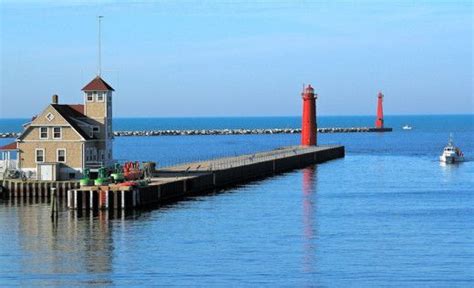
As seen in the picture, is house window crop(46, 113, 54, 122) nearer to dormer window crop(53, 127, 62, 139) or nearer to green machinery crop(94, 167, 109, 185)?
dormer window crop(53, 127, 62, 139)

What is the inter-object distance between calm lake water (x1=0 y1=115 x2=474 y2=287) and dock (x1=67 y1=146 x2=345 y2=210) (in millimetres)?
1495

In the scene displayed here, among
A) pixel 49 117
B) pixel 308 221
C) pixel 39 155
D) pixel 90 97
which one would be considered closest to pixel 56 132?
pixel 49 117

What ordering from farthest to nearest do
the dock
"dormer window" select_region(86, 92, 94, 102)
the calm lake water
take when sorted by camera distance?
1. "dormer window" select_region(86, 92, 94, 102)
2. the dock
3. the calm lake water

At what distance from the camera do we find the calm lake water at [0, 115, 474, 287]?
44.1m

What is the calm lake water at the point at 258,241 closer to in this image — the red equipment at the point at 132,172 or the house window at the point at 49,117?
the red equipment at the point at 132,172

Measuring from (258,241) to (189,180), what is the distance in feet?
78.9

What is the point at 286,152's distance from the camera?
399ft

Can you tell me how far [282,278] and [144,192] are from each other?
81.8 feet

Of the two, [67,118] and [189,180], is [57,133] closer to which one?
[67,118]

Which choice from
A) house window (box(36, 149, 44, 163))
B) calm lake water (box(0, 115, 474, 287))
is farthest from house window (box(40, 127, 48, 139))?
calm lake water (box(0, 115, 474, 287))

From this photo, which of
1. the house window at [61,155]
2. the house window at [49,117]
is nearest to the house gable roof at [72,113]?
the house window at [49,117]

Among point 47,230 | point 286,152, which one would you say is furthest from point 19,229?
point 286,152

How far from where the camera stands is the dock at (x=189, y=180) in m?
65.2

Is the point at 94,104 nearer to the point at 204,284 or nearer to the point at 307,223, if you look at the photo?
the point at 307,223
